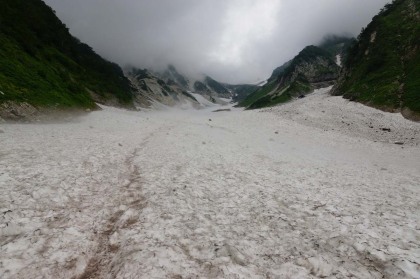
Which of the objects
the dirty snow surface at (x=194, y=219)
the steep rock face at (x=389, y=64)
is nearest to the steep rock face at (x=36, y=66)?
the dirty snow surface at (x=194, y=219)

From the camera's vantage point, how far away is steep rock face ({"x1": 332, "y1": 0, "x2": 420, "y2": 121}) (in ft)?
206

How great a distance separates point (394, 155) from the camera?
3103 cm

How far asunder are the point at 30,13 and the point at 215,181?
9674 cm

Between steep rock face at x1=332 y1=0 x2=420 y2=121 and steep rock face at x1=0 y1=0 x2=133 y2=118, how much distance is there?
61869 mm

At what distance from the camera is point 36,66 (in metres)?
50.6

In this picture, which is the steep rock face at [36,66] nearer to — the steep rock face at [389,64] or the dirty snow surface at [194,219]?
the dirty snow surface at [194,219]

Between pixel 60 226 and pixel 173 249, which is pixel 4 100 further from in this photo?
pixel 173 249

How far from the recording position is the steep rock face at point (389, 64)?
62.7m

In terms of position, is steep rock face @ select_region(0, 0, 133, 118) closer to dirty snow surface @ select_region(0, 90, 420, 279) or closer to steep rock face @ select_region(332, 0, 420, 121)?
dirty snow surface @ select_region(0, 90, 420, 279)

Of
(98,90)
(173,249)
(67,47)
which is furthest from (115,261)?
(67,47)

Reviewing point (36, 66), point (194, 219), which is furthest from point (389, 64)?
point (194, 219)

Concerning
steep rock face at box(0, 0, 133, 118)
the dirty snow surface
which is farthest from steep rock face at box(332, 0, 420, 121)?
steep rock face at box(0, 0, 133, 118)

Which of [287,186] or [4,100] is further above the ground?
[4,100]

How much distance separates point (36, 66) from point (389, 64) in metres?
90.7
